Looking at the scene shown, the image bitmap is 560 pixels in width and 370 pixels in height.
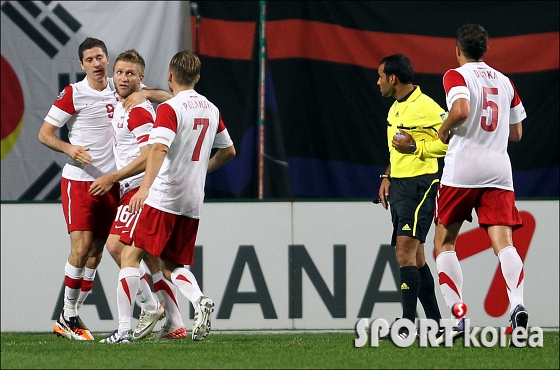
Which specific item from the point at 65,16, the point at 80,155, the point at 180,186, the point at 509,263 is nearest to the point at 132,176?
the point at 80,155

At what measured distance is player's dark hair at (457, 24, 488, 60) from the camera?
6.18 meters

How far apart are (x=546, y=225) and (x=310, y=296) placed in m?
2.29

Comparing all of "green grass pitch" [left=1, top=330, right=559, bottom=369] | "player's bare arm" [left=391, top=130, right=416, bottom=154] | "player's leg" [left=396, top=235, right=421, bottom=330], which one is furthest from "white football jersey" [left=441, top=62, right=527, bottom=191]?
"green grass pitch" [left=1, top=330, right=559, bottom=369]

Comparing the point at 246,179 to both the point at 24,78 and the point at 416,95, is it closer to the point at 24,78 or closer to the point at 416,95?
the point at 24,78

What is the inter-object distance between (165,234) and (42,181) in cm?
428

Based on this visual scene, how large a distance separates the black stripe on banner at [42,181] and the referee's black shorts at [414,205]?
4.55m

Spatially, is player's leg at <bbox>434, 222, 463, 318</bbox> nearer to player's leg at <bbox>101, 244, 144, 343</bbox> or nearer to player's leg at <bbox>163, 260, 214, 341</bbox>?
player's leg at <bbox>163, 260, 214, 341</bbox>

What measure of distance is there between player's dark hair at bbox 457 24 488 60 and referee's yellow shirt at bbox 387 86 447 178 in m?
0.65

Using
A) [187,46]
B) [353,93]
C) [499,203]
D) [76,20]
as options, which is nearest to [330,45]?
[353,93]

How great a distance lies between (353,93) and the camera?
10438 millimetres

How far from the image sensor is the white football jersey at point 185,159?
633cm

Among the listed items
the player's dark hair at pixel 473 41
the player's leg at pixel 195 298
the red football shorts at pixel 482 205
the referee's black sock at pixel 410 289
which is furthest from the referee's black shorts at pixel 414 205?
the player's leg at pixel 195 298

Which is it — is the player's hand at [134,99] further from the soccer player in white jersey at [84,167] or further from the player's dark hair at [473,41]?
the player's dark hair at [473,41]

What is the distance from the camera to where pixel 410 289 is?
6.74 metres
